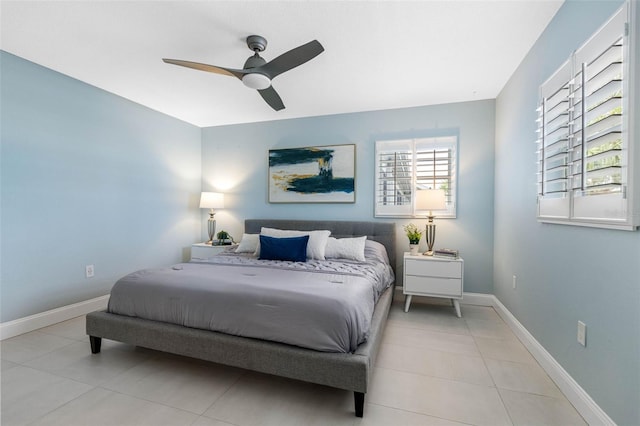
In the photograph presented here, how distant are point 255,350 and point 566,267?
2067mm

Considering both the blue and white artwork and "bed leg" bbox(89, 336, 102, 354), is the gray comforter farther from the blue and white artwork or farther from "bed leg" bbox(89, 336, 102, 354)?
the blue and white artwork

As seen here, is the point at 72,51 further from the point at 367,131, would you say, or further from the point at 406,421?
the point at 406,421

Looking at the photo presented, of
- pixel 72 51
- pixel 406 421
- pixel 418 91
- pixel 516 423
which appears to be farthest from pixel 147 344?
pixel 418 91

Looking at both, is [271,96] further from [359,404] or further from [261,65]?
[359,404]

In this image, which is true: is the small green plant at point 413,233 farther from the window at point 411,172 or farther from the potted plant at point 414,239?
the window at point 411,172

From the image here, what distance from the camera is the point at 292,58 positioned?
1.97 meters

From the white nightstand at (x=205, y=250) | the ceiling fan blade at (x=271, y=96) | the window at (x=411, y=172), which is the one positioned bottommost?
the white nightstand at (x=205, y=250)

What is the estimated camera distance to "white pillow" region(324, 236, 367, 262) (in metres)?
3.08

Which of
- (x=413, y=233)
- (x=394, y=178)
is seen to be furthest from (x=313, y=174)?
(x=413, y=233)

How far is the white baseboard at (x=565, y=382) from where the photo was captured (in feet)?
4.67

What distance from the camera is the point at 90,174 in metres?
3.07

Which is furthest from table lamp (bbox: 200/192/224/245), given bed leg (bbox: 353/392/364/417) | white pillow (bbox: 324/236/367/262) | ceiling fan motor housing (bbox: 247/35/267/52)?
bed leg (bbox: 353/392/364/417)

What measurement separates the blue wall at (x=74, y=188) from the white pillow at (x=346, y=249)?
8.30ft

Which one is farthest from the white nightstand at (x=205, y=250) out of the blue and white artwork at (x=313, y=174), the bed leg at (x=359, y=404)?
the bed leg at (x=359, y=404)
